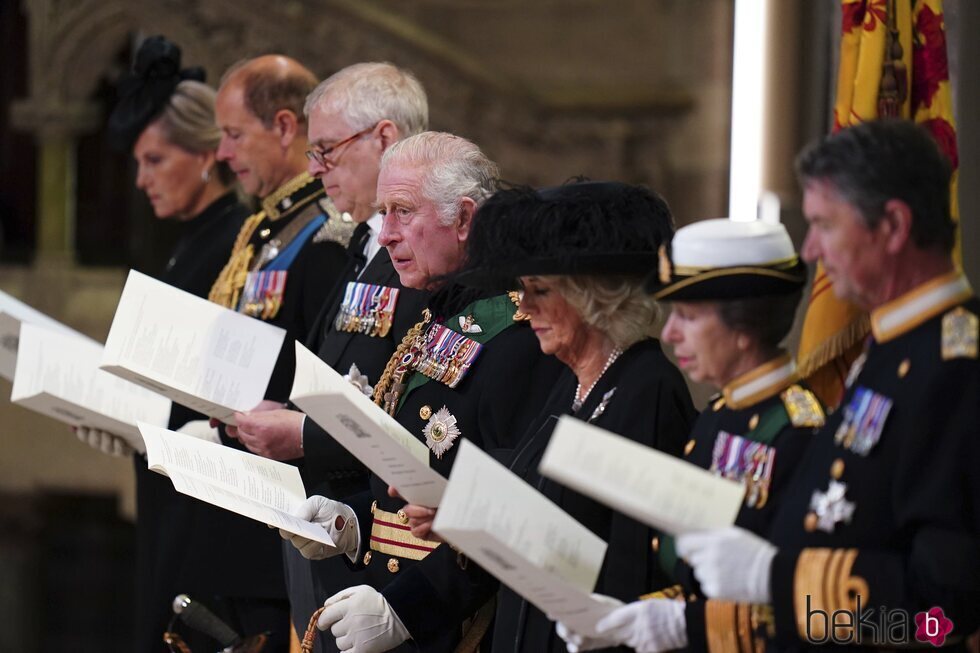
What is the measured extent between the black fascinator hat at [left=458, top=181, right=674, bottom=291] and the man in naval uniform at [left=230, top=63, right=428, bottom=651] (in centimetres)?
74

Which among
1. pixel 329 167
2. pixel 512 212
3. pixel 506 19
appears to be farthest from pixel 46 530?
pixel 512 212

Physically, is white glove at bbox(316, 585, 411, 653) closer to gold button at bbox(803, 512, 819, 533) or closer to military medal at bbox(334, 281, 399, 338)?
military medal at bbox(334, 281, 399, 338)

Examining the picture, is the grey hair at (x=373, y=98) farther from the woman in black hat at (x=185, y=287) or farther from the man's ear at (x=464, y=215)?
the woman in black hat at (x=185, y=287)

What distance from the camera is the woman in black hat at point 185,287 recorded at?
4.09 meters

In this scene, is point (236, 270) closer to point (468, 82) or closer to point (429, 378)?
point (429, 378)

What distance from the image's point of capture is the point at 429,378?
124 inches

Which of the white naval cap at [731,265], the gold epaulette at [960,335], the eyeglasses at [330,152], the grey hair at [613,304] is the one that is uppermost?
the eyeglasses at [330,152]

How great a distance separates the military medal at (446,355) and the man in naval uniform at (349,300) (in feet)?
0.61

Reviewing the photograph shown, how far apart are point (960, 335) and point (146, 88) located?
328cm

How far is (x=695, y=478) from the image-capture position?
2047 mm

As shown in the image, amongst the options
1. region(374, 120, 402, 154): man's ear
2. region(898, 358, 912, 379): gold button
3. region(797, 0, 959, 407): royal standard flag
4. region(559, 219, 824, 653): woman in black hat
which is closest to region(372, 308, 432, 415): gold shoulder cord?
region(374, 120, 402, 154): man's ear

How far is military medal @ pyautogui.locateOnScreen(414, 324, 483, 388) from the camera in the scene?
3090 millimetres

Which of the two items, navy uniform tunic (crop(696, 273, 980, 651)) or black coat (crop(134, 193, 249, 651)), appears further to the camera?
black coat (crop(134, 193, 249, 651))

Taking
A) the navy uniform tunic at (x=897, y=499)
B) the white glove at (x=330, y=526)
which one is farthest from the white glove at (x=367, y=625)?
the navy uniform tunic at (x=897, y=499)
